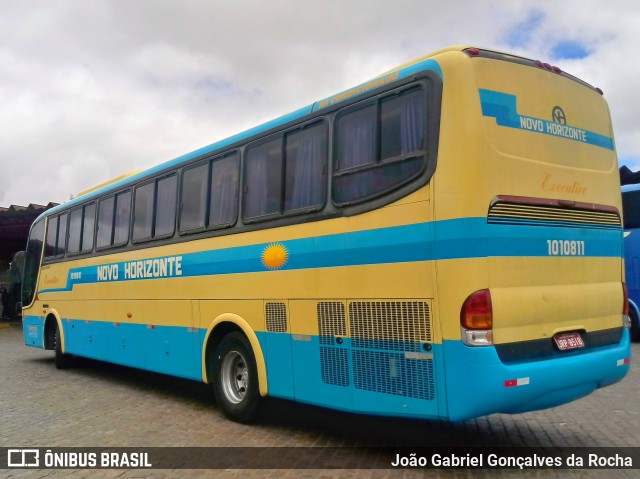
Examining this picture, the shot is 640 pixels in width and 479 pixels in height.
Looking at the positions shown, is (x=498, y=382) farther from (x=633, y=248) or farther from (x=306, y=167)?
(x=633, y=248)

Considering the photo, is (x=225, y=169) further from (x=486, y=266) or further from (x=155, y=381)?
(x=155, y=381)

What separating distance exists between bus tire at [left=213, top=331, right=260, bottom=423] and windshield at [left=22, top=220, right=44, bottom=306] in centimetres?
806

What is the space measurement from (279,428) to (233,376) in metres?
0.90

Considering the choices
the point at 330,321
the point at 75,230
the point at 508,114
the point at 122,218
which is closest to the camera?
the point at 508,114

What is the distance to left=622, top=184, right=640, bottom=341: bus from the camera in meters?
13.6

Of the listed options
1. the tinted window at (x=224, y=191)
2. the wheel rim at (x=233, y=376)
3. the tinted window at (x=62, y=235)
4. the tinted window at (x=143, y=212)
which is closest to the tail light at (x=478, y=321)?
the wheel rim at (x=233, y=376)

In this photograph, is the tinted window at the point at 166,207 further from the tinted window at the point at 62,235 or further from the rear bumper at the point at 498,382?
the rear bumper at the point at 498,382

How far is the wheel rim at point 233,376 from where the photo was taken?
279 inches

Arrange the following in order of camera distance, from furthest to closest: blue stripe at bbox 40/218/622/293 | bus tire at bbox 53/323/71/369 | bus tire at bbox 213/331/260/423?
bus tire at bbox 53/323/71/369
bus tire at bbox 213/331/260/423
blue stripe at bbox 40/218/622/293

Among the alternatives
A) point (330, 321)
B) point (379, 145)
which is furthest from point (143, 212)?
point (379, 145)

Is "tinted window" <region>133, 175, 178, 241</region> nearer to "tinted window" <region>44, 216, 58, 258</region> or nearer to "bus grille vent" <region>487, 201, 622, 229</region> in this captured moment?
"tinted window" <region>44, 216, 58, 258</region>

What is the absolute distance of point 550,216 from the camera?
507 cm

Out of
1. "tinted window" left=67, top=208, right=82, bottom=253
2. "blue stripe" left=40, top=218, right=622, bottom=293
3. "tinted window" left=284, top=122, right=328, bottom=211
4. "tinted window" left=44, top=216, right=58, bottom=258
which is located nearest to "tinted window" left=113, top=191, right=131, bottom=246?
"tinted window" left=67, top=208, right=82, bottom=253

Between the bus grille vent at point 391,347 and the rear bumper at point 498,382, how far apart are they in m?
0.24
